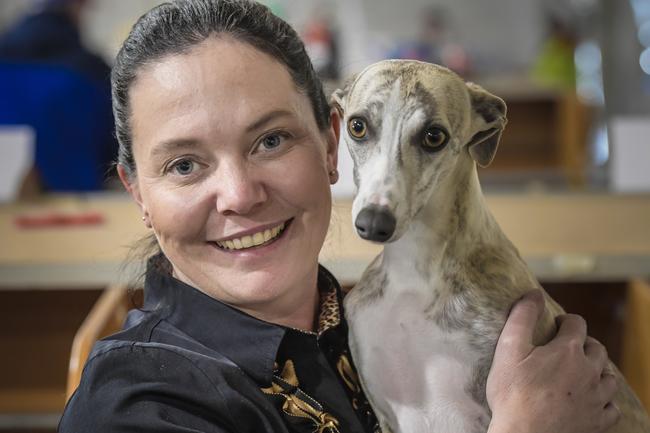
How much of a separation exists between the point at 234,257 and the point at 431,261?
0.25 metres

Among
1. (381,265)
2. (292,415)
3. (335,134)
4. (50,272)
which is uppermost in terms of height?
(335,134)

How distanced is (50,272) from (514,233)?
1201 mm

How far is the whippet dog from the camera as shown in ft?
3.07

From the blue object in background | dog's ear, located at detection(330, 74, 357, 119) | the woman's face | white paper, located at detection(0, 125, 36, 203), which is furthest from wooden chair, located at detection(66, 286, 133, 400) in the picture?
the blue object in background

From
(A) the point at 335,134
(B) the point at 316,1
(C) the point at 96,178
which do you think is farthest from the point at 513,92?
(A) the point at 335,134

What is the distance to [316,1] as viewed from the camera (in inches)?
290

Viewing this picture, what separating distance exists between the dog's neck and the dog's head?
0.02 meters

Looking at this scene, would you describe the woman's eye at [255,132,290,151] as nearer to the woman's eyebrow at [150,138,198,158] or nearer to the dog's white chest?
the woman's eyebrow at [150,138,198,158]

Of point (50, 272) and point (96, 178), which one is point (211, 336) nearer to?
point (50, 272)

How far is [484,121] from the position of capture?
1001 millimetres

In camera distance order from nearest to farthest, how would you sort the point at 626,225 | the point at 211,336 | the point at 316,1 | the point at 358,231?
the point at 358,231 < the point at 211,336 < the point at 626,225 < the point at 316,1

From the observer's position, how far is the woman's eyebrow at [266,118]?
0.95m

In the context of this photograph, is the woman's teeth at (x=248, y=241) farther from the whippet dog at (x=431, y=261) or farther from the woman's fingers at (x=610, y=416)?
the woman's fingers at (x=610, y=416)

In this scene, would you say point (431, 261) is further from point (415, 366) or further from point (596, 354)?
point (596, 354)
